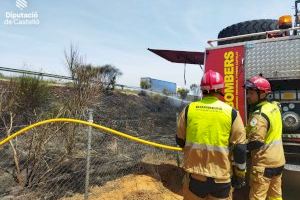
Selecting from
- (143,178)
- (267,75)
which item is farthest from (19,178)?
(267,75)

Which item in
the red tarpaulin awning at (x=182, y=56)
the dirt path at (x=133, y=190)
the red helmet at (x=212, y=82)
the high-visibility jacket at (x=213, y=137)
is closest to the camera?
the high-visibility jacket at (x=213, y=137)

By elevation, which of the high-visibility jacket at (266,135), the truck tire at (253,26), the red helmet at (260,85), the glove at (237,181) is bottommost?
the glove at (237,181)

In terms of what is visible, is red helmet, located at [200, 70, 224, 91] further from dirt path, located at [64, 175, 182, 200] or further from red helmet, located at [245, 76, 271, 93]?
dirt path, located at [64, 175, 182, 200]

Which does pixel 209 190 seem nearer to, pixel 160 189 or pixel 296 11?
pixel 160 189

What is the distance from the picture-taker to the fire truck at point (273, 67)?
6051 millimetres

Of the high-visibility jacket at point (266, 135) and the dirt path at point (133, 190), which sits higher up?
the high-visibility jacket at point (266, 135)

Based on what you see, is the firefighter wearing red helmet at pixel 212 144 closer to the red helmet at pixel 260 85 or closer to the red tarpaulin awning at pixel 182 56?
the red helmet at pixel 260 85

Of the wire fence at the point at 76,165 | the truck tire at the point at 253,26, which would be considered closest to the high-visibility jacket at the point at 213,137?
the wire fence at the point at 76,165

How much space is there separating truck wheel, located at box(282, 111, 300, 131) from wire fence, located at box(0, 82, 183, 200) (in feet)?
7.57

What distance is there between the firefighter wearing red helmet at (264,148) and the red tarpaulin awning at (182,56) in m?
4.87

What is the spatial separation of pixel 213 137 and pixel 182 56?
633 cm

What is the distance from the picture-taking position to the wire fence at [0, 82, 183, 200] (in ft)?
21.2

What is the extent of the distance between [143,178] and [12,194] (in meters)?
2.31

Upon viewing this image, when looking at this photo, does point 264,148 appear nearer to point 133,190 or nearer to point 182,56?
point 133,190
